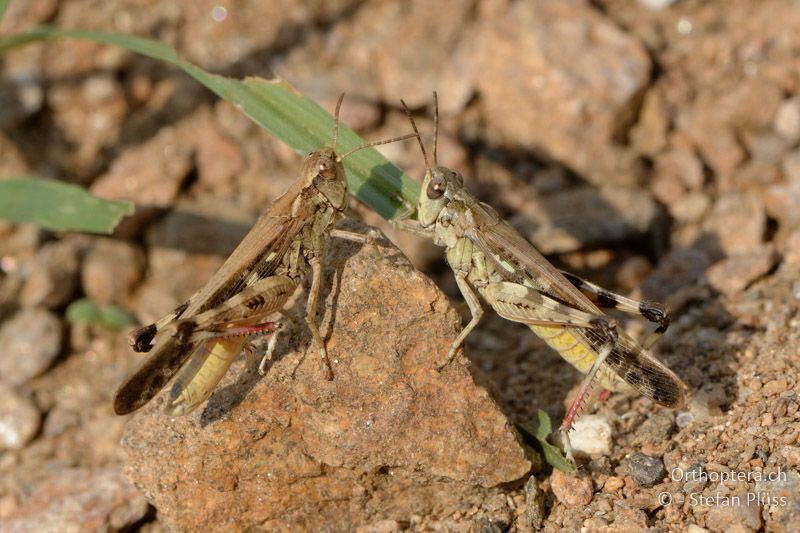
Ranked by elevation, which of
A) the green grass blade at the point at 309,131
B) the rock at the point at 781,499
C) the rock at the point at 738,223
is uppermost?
the rock at the point at 738,223

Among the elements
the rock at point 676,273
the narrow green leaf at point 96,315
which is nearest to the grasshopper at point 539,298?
the rock at point 676,273

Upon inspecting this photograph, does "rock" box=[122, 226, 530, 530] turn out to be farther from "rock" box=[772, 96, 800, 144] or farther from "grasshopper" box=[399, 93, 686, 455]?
"rock" box=[772, 96, 800, 144]

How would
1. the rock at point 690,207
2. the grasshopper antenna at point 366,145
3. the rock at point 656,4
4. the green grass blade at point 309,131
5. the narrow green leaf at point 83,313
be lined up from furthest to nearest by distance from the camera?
the rock at point 656,4
the rock at point 690,207
the narrow green leaf at point 83,313
the green grass blade at point 309,131
the grasshopper antenna at point 366,145

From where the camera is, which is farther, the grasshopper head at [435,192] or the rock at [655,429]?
the grasshopper head at [435,192]

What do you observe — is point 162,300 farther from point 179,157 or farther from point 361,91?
point 361,91

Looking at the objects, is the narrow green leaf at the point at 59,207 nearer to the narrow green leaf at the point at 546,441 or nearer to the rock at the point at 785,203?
the narrow green leaf at the point at 546,441

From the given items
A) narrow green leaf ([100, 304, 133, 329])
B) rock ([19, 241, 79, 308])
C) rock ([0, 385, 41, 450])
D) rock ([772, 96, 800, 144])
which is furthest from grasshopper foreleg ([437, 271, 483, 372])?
rock ([772, 96, 800, 144])

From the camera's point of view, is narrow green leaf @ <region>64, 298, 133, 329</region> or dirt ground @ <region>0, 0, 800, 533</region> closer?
dirt ground @ <region>0, 0, 800, 533</region>
